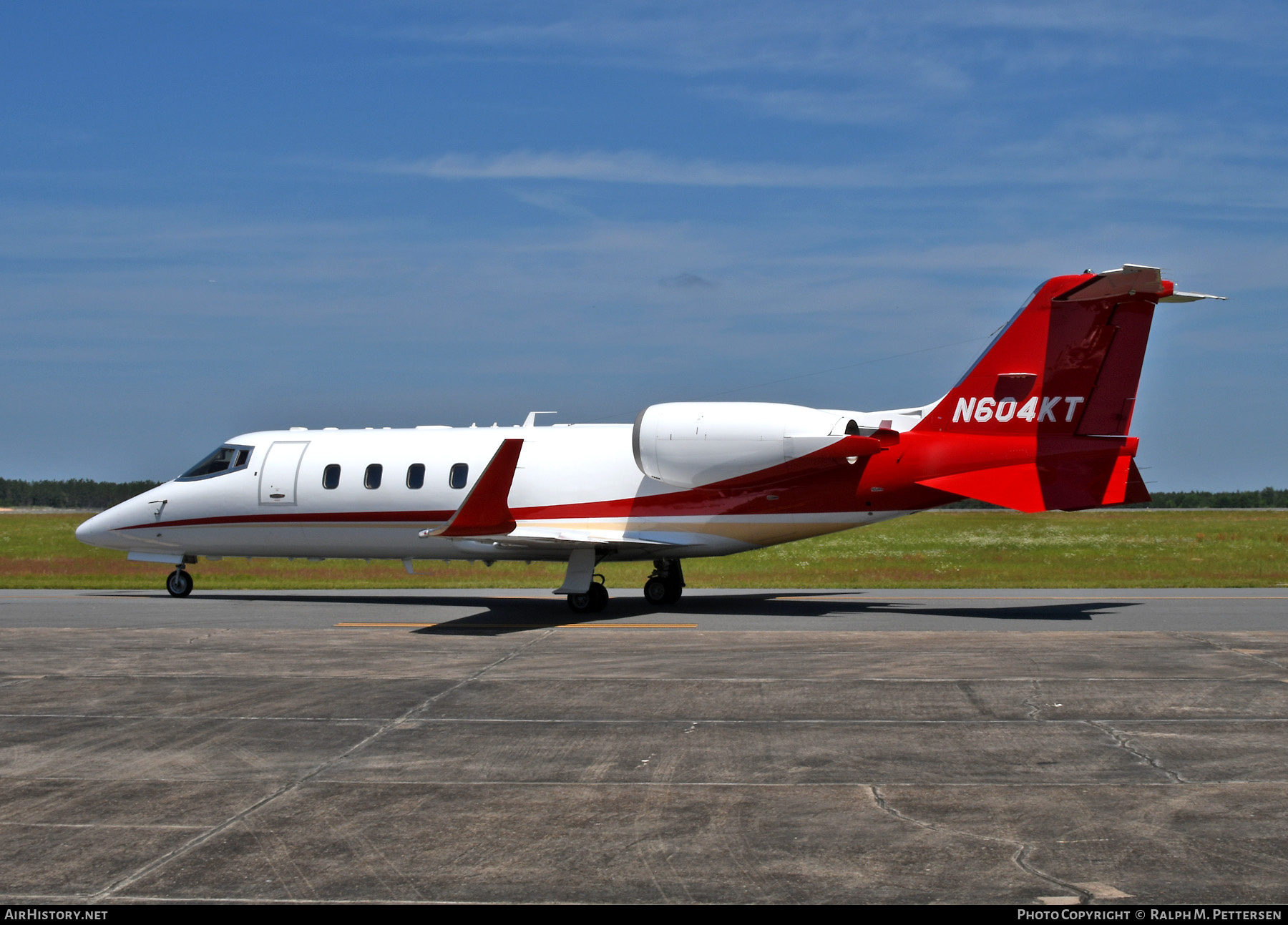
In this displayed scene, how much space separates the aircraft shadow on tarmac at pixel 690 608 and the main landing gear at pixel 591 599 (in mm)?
199

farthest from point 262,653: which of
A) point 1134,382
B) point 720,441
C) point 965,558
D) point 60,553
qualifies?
point 60,553

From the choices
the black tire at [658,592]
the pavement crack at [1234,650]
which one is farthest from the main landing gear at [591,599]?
the pavement crack at [1234,650]

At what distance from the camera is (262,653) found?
15289 millimetres

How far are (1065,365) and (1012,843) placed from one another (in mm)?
13429

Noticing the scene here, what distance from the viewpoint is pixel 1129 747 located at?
9.37 metres

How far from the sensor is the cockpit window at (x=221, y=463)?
78.3ft

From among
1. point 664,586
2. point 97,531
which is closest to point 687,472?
point 664,586

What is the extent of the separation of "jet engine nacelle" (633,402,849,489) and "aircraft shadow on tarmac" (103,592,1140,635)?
2.56 metres

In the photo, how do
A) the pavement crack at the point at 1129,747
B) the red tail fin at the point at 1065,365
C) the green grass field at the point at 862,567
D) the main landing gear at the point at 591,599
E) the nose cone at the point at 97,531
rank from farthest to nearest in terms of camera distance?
the green grass field at the point at 862,567 < the nose cone at the point at 97,531 < the main landing gear at the point at 591,599 < the red tail fin at the point at 1065,365 < the pavement crack at the point at 1129,747

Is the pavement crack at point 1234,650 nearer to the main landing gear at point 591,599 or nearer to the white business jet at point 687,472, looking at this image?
the white business jet at point 687,472

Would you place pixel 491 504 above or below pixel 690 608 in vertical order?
above

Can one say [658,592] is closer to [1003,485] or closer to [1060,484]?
[1003,485]

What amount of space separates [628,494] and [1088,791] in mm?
13513

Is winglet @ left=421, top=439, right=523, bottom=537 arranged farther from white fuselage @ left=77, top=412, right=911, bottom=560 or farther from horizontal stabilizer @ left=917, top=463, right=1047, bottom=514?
horizontal stabilizer @ left=917, top=463, right=1047, bottom=514
